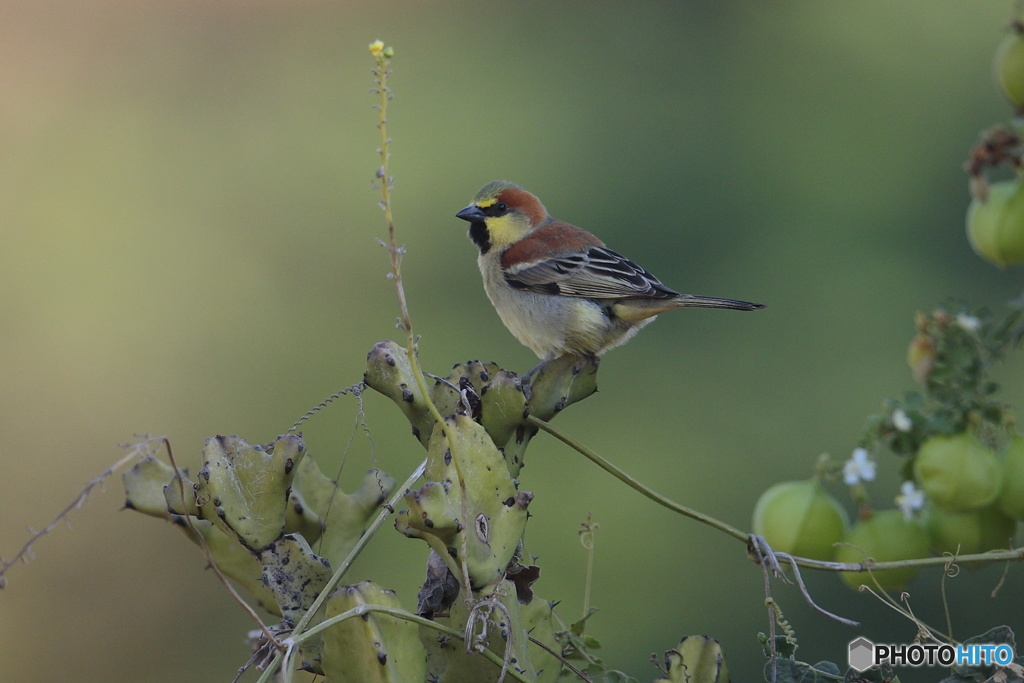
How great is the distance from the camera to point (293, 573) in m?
1.57

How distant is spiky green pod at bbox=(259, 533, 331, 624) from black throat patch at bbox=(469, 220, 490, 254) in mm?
1782

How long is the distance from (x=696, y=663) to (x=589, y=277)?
172cm

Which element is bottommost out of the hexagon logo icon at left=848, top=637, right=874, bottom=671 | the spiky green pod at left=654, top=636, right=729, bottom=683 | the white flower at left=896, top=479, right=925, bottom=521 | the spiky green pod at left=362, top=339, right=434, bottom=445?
the hexagon logo icon at left=848, top=637, right=874, bottom=671

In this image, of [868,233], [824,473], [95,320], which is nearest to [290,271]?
[95,320]

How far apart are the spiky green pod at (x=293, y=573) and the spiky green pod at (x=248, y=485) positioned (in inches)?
0.8

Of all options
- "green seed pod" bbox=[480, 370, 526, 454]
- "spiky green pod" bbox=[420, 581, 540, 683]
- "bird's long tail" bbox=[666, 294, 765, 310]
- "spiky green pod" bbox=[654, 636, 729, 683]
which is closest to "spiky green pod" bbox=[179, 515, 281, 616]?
"spiky green pod" bbox=[420, 581, 540, 683]

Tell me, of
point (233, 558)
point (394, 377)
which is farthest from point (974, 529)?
point (233, 558)

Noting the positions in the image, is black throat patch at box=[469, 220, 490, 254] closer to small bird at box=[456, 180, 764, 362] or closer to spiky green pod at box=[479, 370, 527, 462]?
small bird at box=[456, 180, 764, 362]

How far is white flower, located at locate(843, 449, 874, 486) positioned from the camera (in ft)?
5.93

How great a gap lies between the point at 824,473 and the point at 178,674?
3.63 meters

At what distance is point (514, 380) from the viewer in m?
1.62

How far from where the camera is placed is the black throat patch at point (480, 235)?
3237 mm

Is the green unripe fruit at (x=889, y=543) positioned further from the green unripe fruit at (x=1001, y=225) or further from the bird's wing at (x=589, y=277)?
the bird's wing at (x=589, y=277)

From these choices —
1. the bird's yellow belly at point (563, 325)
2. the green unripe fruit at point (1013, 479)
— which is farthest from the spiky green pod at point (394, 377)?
the bird's yellow belly at point (563, 325)
